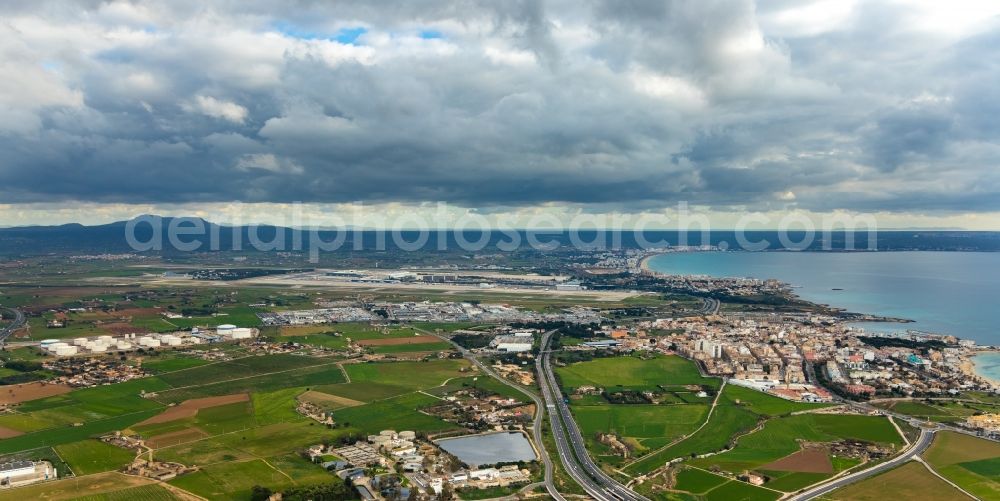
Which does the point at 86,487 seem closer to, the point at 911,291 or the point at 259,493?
the point at 259,493

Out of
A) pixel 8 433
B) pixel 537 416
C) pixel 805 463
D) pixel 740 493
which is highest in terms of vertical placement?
pixel 8 433

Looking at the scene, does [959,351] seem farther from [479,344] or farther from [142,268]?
[142,268]

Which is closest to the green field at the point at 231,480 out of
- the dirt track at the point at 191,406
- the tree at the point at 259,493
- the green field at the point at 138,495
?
the tree at the point at 259,493

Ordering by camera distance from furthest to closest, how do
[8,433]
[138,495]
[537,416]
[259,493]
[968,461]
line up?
[537,416]
[8,433]
[968,461]
[259,493]
[138,495]

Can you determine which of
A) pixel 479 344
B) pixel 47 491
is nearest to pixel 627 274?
pixel 479 344

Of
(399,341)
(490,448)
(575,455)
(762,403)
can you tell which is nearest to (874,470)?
(762,403)

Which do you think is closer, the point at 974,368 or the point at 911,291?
the point at 974,368
